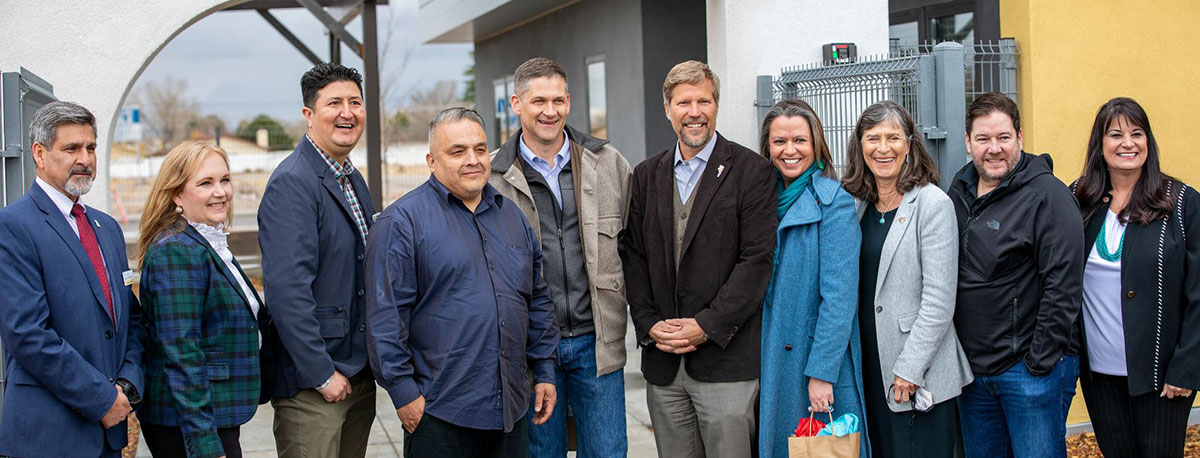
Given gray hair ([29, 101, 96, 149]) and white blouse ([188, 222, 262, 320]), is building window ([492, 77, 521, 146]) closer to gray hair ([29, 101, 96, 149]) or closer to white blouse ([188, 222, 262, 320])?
white blouse ([188, 222, 262, 320])

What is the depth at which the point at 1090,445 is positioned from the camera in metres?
6.42

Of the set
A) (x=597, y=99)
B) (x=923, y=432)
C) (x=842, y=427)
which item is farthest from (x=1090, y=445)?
(x=597, y=99)

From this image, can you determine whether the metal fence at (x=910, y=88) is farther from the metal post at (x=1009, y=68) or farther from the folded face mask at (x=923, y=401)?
the folded face mask at (x=923, y=401)

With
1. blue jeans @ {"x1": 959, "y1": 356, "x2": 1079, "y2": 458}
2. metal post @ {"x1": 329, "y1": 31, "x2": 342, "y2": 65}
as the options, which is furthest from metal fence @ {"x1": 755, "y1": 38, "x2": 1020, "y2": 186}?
metal post @ {"x1": 329, "y1": 31, "x2": 342, "y2": 65}

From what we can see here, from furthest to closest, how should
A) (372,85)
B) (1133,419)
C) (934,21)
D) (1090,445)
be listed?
(934,21) → (372,85) → (1090,445) → (1133,419)

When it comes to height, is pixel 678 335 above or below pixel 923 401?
above

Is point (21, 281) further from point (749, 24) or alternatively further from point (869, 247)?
point (749, 24)

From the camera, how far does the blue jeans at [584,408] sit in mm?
4289

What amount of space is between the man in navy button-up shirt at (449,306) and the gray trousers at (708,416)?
0.77 metres

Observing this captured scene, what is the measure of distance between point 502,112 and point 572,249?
38.4 ft

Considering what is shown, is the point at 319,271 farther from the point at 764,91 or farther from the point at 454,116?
the point at 764,91

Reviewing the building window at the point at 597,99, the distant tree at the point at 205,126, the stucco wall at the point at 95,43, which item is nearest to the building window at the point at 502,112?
the building window at the point at 597,99

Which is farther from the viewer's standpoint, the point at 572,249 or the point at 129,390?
the point at 572,249

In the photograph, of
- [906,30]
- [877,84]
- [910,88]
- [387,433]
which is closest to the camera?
[910,88]
